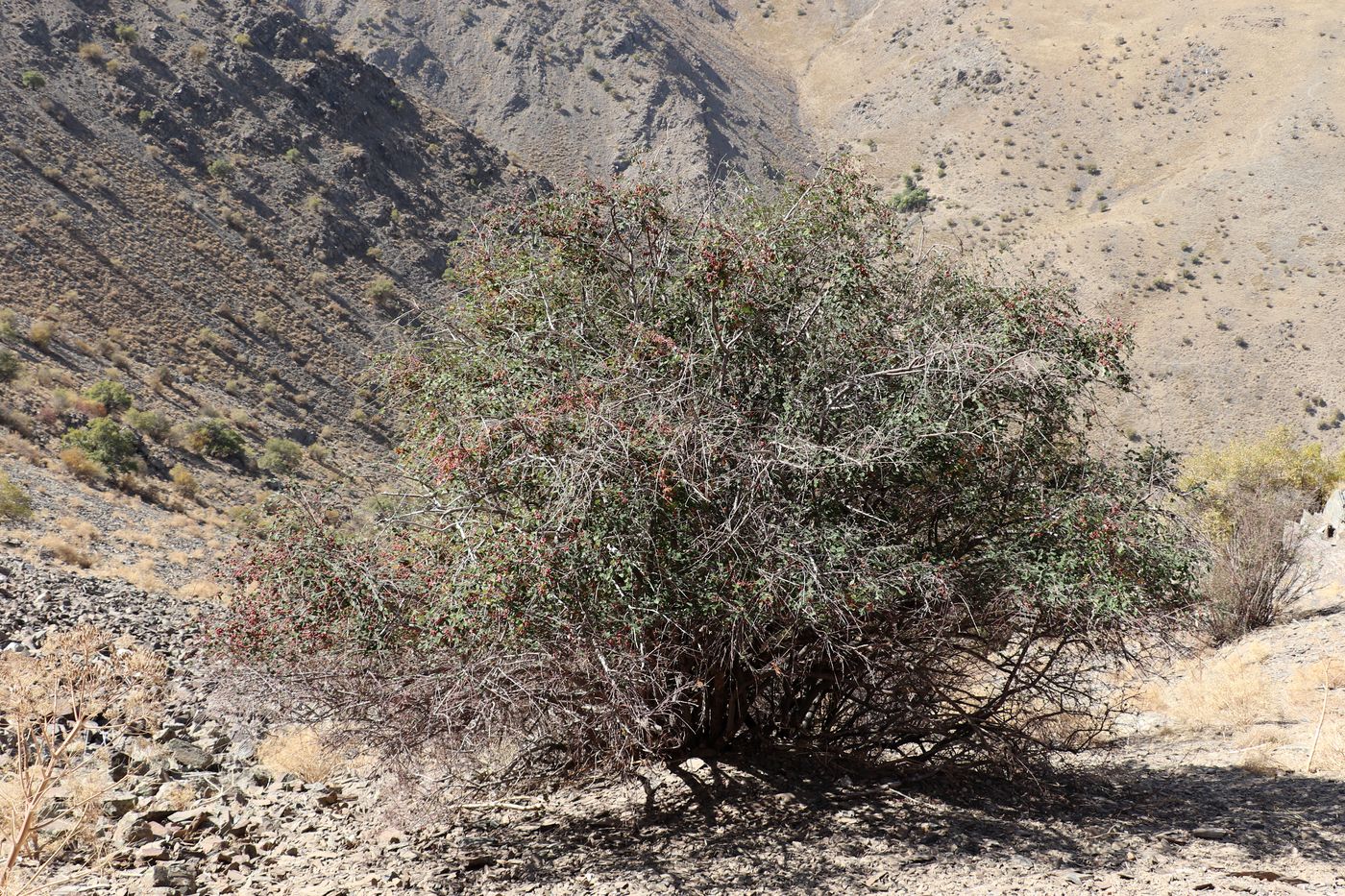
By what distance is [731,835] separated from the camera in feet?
22.4

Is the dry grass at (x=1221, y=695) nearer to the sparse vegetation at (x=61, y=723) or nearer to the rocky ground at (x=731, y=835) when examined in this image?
the rocky ground at (x=731, y=835)

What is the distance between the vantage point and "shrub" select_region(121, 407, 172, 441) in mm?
28234

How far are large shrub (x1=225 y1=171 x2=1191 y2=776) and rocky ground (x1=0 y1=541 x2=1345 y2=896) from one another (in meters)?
0.50

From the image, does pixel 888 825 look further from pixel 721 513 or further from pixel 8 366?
pixel 8 366

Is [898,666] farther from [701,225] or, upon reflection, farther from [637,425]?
[701,225]

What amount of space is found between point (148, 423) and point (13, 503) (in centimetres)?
1199

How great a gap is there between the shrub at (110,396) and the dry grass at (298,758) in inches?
896

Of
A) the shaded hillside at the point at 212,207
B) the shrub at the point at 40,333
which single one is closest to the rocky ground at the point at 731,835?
the shaded hillside at the point at 212,207

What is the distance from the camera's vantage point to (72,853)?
700 cm

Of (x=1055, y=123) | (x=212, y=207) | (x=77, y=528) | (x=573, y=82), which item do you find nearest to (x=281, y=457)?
(x=77, y=528)

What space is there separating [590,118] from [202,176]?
124 ft

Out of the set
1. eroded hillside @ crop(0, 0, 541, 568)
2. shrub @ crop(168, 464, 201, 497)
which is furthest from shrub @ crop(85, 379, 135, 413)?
shrub @ crop(168, 464, 201, 497)

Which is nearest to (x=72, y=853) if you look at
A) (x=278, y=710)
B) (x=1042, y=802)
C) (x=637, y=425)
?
(x=278, y=710)

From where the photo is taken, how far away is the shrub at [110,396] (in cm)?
2836
